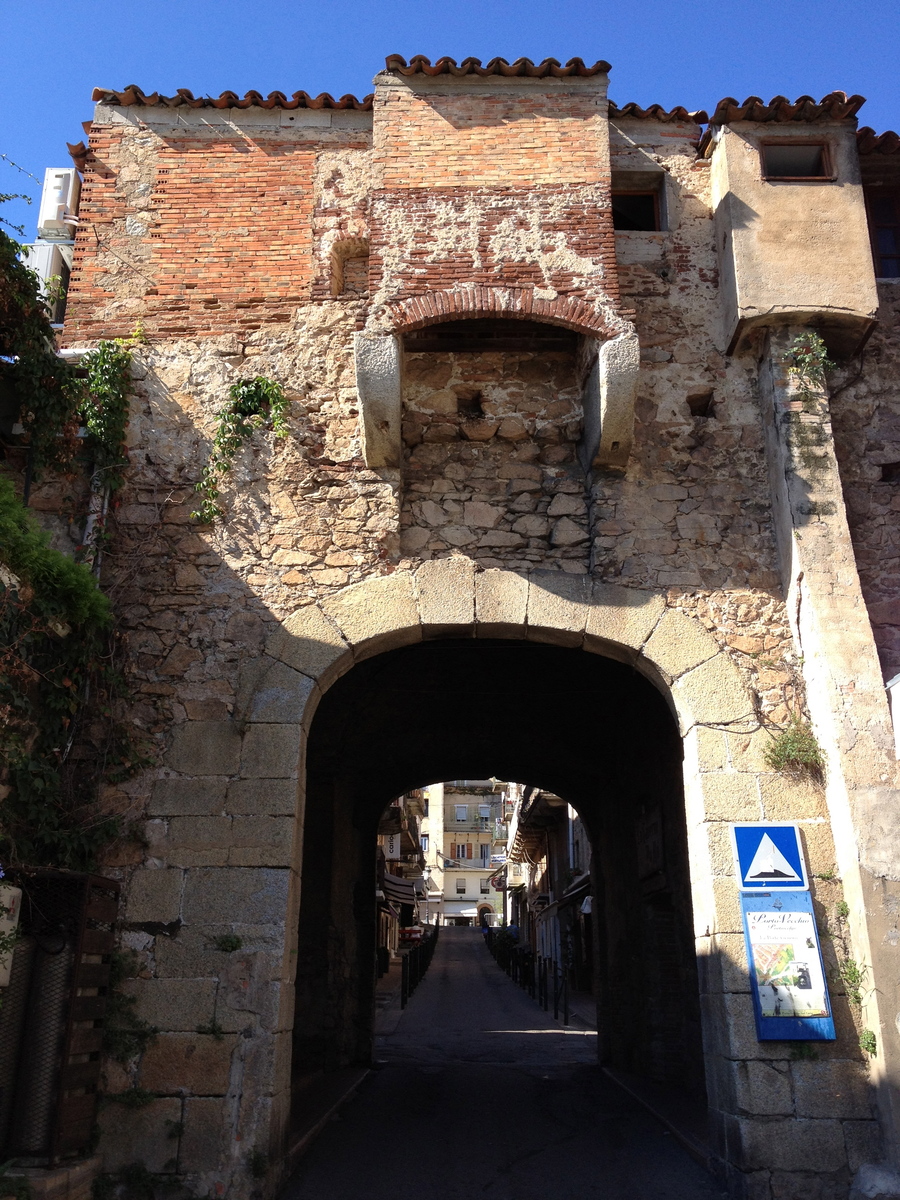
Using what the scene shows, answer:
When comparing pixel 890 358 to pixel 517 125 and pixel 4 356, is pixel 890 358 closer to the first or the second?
pixel 517 125

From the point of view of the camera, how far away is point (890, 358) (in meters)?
7.21

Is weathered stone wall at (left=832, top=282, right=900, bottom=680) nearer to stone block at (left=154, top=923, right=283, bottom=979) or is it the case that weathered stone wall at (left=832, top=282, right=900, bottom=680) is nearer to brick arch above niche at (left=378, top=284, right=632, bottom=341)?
brick arch above niche at (left=378, top=284, right=632, bottom=341)

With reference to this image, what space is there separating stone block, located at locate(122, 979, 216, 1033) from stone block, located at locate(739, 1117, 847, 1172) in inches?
119

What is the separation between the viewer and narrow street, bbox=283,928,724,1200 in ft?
18.6

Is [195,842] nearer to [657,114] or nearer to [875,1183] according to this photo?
[875,1183]

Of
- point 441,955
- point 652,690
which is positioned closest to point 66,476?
point 652,690

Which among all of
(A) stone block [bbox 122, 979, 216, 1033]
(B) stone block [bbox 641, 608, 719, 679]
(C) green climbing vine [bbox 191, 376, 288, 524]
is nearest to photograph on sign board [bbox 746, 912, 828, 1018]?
(B) stone block [bbox 641, 608, 719, 679]

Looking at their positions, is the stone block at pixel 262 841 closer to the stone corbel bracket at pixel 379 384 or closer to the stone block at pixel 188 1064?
the stone block at pixel 188 1064

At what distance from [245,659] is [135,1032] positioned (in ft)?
7.45

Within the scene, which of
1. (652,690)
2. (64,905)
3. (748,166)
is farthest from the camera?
(652,690)

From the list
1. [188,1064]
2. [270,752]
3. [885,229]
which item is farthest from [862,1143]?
[885,229]

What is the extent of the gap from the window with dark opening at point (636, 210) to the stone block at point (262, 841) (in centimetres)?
548

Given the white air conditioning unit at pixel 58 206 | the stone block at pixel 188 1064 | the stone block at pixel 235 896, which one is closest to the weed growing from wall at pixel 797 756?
the stone block at pixel 235 896

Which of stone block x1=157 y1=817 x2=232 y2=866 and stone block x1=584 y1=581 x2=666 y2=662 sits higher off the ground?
stone block x1=584 y1=581 x2=666 y2=662
